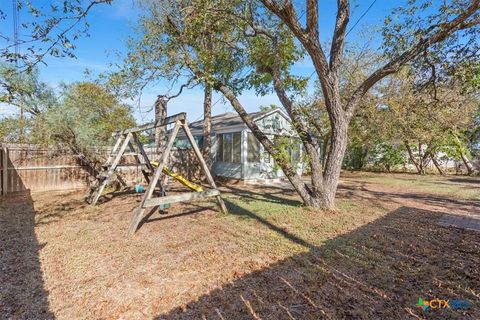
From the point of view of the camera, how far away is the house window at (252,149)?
39.1 feet

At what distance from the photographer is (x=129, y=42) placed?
7191 millimetres

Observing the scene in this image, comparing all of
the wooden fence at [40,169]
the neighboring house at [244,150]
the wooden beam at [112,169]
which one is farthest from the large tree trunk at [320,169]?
the neighboring house at [244,150]

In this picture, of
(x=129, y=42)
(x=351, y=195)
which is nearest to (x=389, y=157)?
(x=351, y=195)

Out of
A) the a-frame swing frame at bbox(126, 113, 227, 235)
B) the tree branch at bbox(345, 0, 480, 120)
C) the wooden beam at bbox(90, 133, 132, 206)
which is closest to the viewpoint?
the tree branch at bbox(345, 0, 480, 120)

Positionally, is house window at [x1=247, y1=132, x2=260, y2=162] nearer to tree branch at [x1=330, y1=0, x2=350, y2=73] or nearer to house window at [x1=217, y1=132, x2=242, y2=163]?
house window at [x1=217, y1=132, x2=242, y2=163]

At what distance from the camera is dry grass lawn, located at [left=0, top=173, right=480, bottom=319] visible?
8.14ft

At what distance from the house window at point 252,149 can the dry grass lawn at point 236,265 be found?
19.7 ft

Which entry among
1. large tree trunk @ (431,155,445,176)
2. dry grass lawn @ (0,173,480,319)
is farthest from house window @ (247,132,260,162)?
large tree trunk @ (431,155,445,176)

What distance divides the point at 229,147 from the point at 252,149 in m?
1.27

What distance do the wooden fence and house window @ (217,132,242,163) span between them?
461 centimetres

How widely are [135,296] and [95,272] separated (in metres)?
0.93

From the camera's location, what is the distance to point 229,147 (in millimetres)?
12680

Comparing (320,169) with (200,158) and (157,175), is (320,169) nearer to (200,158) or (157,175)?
(200,158)

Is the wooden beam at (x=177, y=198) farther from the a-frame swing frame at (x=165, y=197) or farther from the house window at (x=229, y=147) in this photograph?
the house window at (x=229, y=147)
